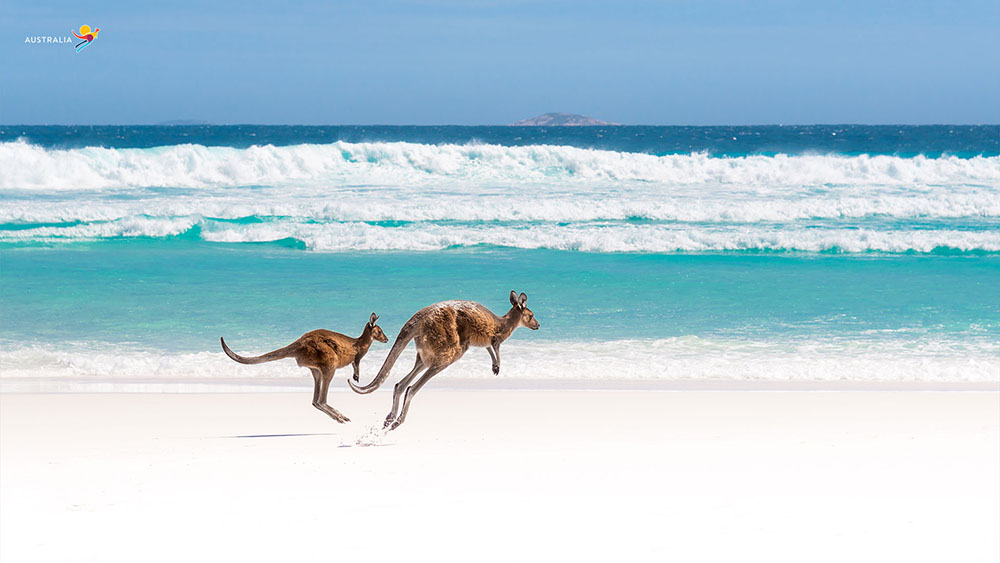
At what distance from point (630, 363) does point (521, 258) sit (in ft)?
26.9

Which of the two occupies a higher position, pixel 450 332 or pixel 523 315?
pixel 523 315

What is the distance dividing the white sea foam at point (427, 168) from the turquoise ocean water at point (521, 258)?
0.11 metres

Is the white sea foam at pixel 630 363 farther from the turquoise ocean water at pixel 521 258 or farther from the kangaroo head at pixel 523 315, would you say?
the kangaroo head at pixel 523 315

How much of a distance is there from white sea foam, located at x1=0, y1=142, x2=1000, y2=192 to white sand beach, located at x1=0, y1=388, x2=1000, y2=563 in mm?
25938

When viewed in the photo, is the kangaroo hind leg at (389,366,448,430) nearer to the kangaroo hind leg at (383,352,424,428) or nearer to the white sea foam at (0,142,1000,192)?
the kangaroo hind leg at (383,352,424,428)

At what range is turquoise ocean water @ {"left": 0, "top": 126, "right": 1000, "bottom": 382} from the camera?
31.9ft

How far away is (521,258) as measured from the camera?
17297 millimetres

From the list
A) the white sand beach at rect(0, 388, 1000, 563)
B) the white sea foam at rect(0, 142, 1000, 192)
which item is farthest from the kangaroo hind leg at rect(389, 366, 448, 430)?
the white sea foam at rect(0, 142, 1000, 192)

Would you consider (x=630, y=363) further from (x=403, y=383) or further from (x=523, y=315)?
(x=523, y=315)

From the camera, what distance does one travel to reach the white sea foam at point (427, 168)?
3222cm

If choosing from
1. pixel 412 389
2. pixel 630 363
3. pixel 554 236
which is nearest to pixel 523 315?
pixel 412 389

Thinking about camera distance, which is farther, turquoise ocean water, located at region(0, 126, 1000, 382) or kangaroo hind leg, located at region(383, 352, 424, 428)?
turquoise ocean water, located at region(0, 126, 1000, 382)

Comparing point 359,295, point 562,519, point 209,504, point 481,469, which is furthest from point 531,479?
point 359,295

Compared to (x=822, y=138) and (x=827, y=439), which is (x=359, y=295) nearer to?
(x=827, y=439)
